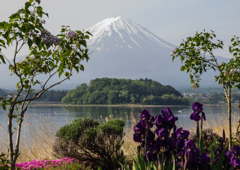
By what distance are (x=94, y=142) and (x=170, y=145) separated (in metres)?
2.16

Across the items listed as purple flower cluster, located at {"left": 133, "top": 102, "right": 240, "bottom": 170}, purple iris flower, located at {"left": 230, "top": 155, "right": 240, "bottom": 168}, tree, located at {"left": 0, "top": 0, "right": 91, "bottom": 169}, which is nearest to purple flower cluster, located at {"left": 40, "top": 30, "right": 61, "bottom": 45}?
tree, located at {"left": 0, "top": 0, "right": 91, "bottom": 169}

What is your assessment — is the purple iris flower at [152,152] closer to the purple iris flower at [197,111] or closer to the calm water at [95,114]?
the purple iris flower at [197,111]

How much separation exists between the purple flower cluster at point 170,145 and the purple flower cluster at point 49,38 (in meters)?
1.27

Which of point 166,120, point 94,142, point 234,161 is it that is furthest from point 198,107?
point 94,142

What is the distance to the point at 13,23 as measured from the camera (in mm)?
2211

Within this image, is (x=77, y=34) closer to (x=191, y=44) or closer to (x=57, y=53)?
(x=57, y=53)

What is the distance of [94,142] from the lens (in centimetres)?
365

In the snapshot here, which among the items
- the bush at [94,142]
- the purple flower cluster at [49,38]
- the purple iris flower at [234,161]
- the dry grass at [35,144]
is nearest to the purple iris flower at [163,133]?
the purple iris flower at [234,161]

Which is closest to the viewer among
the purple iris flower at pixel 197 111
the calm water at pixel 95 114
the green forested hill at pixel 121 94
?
the purple iris flower at pixel 197 111

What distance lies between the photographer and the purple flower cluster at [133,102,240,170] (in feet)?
5.31

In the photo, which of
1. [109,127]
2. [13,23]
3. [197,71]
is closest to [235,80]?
[197,71]

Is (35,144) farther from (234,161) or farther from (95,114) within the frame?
(95,114)

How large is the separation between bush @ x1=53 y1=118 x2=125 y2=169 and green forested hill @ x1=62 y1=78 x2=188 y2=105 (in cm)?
5284

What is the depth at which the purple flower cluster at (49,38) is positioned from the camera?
2432 millimetres
